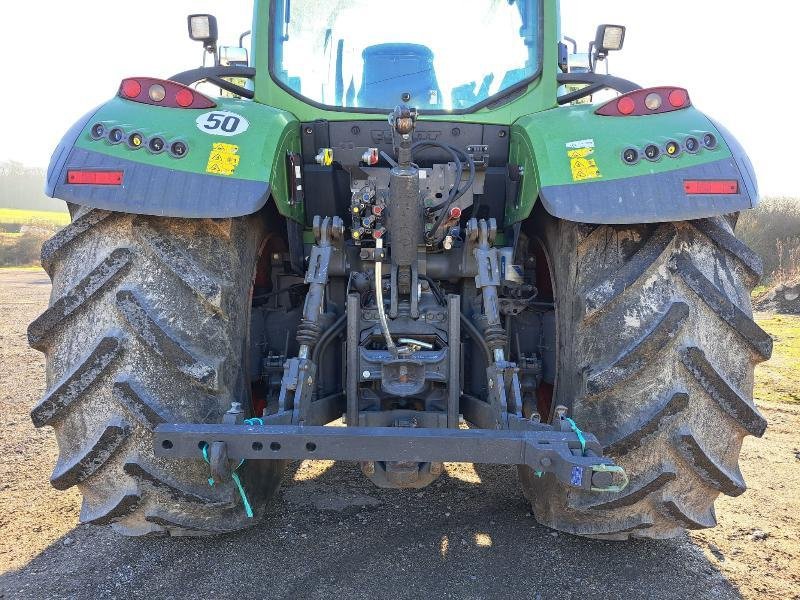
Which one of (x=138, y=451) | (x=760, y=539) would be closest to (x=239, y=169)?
(x=138, y=451)

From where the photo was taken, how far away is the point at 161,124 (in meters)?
2.58

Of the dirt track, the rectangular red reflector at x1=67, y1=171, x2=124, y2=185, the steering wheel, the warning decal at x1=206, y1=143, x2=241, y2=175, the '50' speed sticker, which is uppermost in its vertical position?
the steering wheel

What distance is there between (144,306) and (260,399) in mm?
959

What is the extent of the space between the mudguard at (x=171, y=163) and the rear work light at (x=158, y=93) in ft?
0.10

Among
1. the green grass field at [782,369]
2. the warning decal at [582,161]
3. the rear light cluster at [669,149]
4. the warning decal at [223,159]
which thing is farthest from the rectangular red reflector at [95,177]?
the green grass field at [782,369]

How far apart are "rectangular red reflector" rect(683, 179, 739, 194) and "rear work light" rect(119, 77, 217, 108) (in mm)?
1868

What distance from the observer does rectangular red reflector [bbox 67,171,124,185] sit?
8.06ft

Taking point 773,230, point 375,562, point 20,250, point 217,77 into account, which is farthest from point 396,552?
point 20,250

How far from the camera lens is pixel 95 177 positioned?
8.09ft

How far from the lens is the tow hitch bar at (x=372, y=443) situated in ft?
6.68

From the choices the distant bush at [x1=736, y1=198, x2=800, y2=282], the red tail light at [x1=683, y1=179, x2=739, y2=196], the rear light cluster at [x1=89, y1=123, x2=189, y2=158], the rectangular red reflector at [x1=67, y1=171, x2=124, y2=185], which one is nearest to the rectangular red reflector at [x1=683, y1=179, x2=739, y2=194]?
the red tail light at [x1=683, y1=179, x2=739, y2=196]

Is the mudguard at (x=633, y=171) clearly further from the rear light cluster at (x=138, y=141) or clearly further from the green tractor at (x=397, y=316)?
the rear light cluster at (x=138, y=141)

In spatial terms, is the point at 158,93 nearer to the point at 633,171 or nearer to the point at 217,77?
the point at 217,77

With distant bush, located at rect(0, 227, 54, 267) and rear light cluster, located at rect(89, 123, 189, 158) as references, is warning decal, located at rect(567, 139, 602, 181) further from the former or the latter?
distant bush, located at rect(0, 227, 54, 267)
